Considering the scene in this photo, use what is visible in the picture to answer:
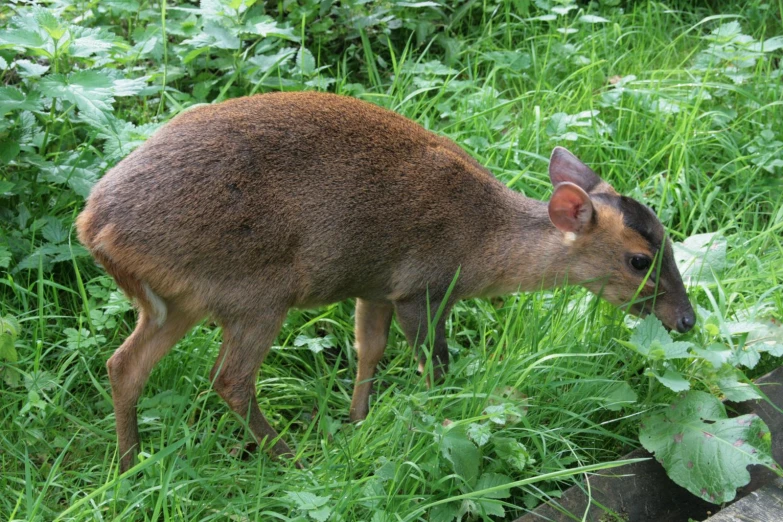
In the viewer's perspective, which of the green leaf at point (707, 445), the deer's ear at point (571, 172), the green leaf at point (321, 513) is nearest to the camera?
the green leaf at point (321, 513)

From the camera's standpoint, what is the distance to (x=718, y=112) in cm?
569

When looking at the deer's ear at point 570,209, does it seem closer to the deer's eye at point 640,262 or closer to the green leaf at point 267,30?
the deer's eye at point 640,262

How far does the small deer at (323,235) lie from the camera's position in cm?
370

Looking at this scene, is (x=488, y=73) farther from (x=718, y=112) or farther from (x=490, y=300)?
(x=490, y=300)

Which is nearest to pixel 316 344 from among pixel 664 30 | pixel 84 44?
pixel 84 44

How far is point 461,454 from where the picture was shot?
137 inches

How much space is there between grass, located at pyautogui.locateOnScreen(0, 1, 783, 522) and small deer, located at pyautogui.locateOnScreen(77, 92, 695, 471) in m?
0.18

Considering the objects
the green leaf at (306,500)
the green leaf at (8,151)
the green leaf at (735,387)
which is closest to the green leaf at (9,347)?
the green leaf at (8,151)

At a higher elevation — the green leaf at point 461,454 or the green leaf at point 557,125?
the green leaf at point 557,125

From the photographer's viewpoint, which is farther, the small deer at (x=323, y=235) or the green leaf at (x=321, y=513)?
the small deer at (x=323, y=235)

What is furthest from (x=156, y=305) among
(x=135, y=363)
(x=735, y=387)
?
(x=735, y=387)

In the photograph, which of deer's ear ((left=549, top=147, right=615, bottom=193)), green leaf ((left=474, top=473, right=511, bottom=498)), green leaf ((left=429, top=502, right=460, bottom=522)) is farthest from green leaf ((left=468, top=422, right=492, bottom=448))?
deer's ear ((left=549, top=147, right=615, bottom=193))

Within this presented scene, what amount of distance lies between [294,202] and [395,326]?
113 cm

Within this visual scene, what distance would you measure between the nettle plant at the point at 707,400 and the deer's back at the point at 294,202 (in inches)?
36.9
